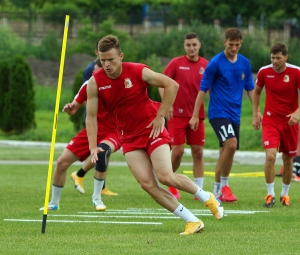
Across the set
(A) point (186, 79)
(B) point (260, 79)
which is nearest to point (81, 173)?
(A) point (186, 79)

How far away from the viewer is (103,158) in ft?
39.1

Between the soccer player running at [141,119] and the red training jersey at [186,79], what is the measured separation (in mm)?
4045

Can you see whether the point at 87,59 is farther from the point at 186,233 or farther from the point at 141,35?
the point at 186,233

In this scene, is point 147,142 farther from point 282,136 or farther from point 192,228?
point 282,136

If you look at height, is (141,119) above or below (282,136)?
above

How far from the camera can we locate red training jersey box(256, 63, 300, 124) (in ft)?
40.3

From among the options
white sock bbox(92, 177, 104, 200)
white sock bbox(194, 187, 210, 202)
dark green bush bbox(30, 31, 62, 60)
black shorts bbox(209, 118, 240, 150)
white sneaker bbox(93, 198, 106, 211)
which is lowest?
dark green bush bbox(30, 31, 62, 60)

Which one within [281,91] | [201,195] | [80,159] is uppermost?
[281,91]

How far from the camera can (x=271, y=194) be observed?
12.2 metres

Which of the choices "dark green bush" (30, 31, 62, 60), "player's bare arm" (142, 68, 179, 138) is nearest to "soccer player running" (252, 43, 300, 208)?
"player's bare arm" (142, 68, 179, 138)

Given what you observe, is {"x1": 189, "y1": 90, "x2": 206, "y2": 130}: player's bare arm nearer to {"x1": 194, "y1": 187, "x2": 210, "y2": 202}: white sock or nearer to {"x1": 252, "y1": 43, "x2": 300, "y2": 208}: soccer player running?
{"x1": 252, "y1": 43, "x2": 300, "y2": 208}: soccer player running

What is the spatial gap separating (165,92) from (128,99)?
0.40m

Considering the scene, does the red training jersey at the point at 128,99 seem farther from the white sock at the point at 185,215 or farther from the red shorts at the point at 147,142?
the white sock at the point at 185,215

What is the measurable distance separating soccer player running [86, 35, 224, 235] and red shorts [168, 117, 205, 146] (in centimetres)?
402
